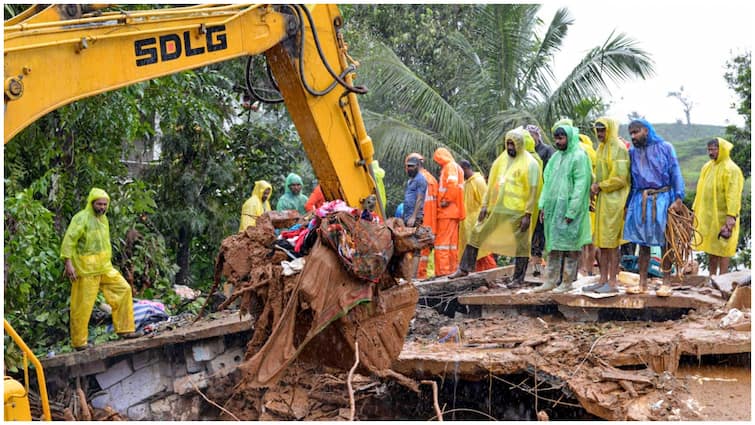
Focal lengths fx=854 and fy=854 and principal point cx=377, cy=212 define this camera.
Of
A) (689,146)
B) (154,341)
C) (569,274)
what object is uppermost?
(689,146)

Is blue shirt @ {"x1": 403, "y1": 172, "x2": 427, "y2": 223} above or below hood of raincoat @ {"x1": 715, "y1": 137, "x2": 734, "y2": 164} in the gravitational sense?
below

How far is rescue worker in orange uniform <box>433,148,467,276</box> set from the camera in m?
11.6

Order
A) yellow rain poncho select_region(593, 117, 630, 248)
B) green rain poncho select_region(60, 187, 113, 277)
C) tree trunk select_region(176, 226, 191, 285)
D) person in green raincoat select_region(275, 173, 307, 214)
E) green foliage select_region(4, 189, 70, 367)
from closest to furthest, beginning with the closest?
1. green foliage select_region(4, 189, 70, 367)
2. yellow rain poncho select_region(593, 117, 630, 248)
3. green rain poncho select_region(60, 187, 113, 277)
4. person in green raincoat select_region(275, 173, 307, 214)
5. tree trunk select_region(176, 226, 191, 285)

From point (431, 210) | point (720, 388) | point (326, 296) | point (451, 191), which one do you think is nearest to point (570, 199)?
point (720, 388)

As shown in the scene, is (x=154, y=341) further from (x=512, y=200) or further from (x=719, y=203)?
(x=719, y=203)

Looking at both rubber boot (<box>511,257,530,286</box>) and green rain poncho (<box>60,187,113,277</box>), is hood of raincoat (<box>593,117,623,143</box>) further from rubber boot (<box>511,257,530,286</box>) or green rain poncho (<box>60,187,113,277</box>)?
green rain poncho (<box>60,187,113,277</box>)

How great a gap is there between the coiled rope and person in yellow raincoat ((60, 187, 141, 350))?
5.45 metres

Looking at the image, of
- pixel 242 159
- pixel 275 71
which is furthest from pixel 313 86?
pixel 242 159

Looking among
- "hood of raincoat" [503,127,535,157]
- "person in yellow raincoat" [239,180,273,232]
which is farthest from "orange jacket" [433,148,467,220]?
"person in yellow raincoat" [239,180,273,232]

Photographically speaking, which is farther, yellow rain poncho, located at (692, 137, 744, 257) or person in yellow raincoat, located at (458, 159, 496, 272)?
person in yellow raincoat, located at (458, 159, 496, 272)

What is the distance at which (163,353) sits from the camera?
341 inches

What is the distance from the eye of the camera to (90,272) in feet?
28.5

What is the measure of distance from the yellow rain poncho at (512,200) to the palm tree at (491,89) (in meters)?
6.05

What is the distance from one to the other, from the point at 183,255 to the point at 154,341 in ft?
17.2
